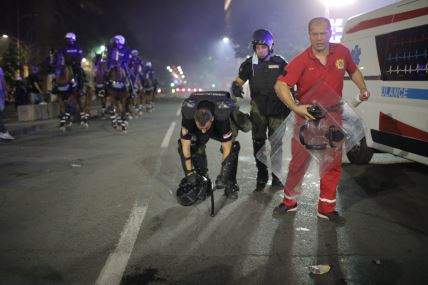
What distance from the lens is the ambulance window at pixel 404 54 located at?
591 centimetres

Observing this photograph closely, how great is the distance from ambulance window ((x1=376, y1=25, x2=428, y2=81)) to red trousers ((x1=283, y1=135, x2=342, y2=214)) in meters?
1.99

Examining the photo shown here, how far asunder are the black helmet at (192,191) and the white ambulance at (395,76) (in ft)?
9.35

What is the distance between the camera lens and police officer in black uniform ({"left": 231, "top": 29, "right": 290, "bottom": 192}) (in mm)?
5929

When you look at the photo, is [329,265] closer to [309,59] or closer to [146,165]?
[309,59]

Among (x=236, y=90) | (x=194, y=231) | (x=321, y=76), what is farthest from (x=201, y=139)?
(x=321, y=76)

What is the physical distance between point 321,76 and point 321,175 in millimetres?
1058

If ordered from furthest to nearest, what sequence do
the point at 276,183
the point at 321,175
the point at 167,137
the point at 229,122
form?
the point at 167,137 < the point at 276,183 < the point at 229,122 < the point at 321,175

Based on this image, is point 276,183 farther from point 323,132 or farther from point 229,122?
point 323,132

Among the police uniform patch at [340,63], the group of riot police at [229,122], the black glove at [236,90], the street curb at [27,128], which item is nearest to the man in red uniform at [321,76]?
the police uniform patch at [340,63]

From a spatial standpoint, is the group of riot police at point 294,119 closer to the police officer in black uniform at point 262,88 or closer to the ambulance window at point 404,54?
the police officer in black uniform at point 262,88

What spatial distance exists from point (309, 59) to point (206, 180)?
72.4 inches

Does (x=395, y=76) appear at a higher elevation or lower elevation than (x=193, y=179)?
higher

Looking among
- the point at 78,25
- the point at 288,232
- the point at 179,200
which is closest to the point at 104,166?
the point at 179,200

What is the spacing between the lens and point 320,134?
484 centimetres
